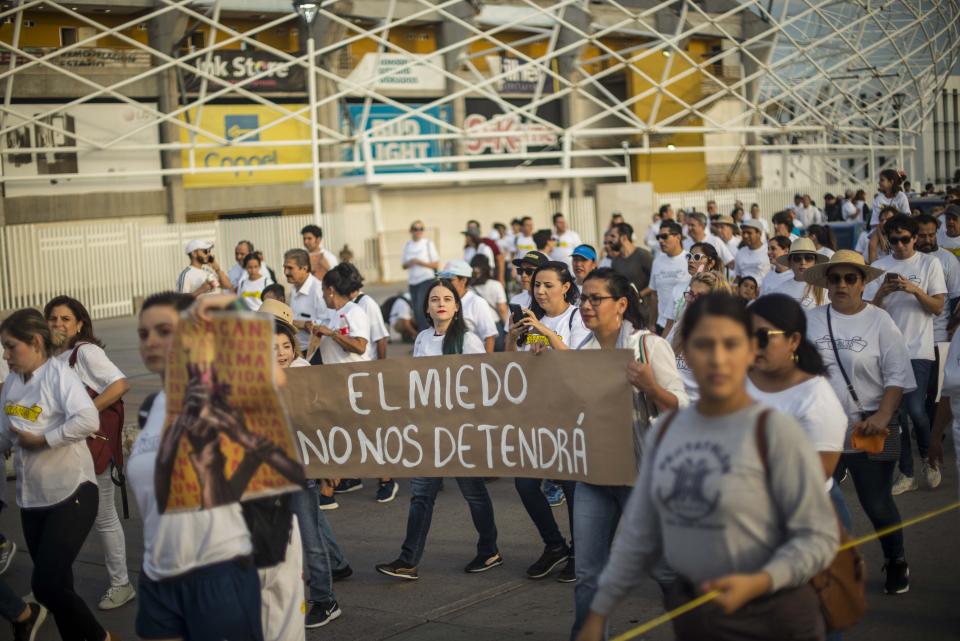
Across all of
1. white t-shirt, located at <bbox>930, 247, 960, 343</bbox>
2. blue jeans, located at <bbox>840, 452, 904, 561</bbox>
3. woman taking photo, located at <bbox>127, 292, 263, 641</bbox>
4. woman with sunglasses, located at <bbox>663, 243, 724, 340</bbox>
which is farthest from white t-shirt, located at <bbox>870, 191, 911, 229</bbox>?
woman taking photo, located at <bbox>127, 292, 263, 641</bbox>

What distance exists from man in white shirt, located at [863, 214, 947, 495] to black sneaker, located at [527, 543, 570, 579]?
2.74m

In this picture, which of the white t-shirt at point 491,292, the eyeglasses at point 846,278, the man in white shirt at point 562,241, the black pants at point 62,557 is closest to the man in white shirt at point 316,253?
the white t-shirt at point 491,292

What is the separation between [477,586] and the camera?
655 cm

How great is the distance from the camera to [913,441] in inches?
390

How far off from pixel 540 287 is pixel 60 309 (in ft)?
8.84

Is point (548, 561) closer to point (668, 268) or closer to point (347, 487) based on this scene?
point (347, 487)

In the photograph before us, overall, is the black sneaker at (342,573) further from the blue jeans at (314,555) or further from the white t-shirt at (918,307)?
the white t-shirt at (918,307)

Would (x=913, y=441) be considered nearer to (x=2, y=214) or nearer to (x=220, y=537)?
(x=220, y=537)

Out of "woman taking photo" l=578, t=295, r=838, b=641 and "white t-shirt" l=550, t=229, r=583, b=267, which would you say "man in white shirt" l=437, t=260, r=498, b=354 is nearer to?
"woman taking photo" l=578, t=295, r=838, b=641

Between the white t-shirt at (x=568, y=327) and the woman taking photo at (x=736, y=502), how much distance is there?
3383mm

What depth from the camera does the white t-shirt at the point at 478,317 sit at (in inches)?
352

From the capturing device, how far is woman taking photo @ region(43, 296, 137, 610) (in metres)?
6.20

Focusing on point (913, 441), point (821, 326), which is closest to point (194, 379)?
point (821, 326)

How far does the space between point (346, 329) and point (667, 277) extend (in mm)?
4281
